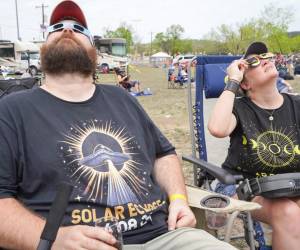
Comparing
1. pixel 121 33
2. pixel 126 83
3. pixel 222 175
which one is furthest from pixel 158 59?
pixel 222 175

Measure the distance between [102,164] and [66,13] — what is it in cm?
92

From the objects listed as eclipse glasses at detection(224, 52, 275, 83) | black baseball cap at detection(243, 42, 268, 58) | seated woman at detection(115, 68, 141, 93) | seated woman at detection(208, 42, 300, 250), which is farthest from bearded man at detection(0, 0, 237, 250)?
seated woman at detection(115, 68, 141, 93)

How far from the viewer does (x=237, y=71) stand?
2.64 meters

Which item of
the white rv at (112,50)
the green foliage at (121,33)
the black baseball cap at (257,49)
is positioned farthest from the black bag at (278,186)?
the green foliage at (121,33)

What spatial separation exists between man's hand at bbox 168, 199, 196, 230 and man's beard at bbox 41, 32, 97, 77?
2.60 ft

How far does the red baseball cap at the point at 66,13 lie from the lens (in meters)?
2.34

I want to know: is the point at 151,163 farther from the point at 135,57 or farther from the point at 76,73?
the point at 135,57

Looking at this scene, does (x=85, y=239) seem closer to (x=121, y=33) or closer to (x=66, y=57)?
(x=66, y=57)

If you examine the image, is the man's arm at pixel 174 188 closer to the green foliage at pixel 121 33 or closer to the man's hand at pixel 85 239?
the man's hand at pixel 85 239

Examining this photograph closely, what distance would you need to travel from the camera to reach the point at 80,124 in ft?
6.41

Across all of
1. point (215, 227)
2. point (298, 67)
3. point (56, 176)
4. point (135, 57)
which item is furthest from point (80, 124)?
point (135, 57)

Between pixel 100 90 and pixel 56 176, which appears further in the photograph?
pixel 100 90

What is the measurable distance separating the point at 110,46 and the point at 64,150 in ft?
113

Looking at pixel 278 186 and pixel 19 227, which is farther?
pixel 278 186
